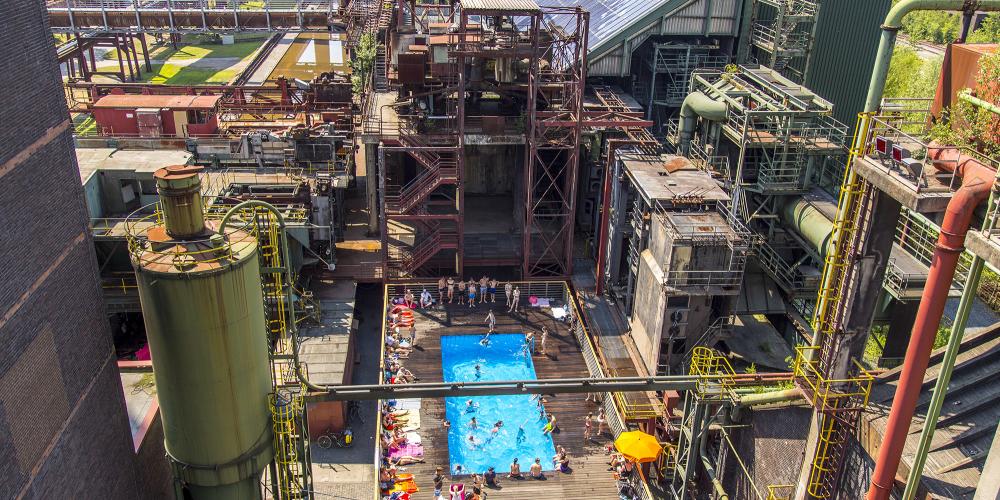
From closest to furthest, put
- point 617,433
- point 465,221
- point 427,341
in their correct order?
1. point 617,433
2. point 427,341
3. point 465,221

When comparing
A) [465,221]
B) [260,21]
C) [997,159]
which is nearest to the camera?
[997,159]

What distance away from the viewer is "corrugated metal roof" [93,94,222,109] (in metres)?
42.8

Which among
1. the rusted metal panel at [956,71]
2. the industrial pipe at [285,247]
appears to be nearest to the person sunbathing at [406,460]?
the industrial pipe at [285,247]

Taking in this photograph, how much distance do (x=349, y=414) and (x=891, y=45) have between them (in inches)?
936

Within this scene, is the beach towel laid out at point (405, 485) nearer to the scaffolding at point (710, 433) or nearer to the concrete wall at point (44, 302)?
the scaffolding at point (710, 433)

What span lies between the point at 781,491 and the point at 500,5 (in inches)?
910

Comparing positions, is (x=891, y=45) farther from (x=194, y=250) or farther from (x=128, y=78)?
(x=128, y=78)

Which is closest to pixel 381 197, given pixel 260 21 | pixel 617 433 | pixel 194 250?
pixel 617 433

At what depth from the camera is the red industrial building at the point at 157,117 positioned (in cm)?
4266

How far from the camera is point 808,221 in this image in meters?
31.2

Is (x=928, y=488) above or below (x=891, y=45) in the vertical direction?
below

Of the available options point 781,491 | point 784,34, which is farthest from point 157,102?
point 781,491

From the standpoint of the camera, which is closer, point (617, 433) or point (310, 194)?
point (617, 433)

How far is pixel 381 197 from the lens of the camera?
35438mm
